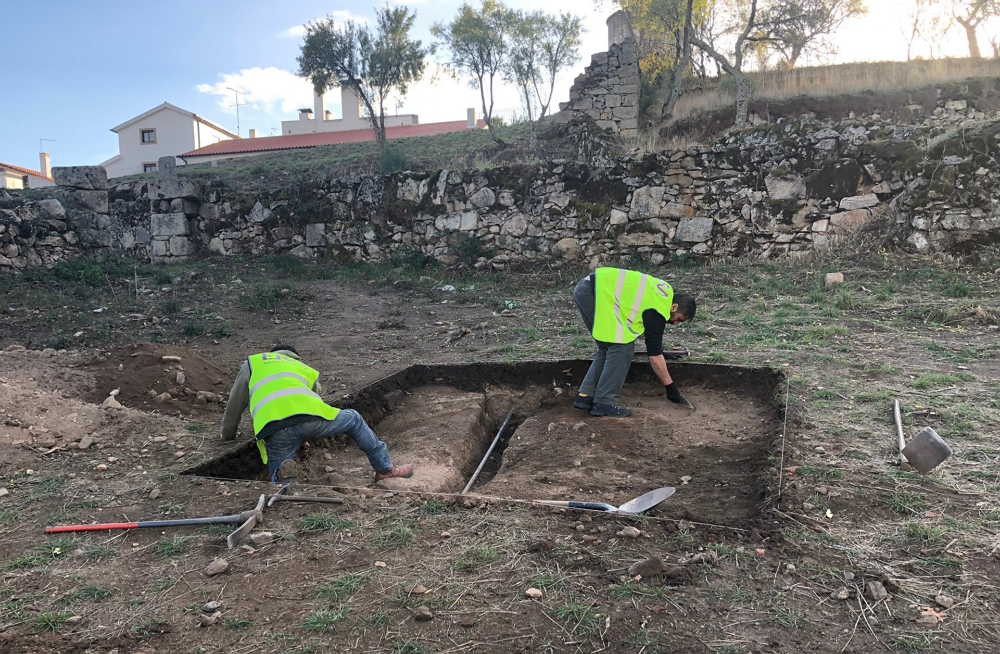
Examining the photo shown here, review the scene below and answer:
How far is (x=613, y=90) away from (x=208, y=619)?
1820 centimetres

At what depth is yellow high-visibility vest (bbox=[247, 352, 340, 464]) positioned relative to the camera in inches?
153

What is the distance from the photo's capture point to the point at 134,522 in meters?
3.26

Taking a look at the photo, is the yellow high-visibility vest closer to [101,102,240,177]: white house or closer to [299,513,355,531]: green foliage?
[299,513,355,531]: green foliage

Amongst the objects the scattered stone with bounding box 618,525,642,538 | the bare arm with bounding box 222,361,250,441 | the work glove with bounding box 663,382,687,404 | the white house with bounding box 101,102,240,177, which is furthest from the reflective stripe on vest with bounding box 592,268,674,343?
the white house with bounding box 101,102,240,177

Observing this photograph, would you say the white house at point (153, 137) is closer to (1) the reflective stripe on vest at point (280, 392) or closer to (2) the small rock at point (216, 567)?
(1) the reflective stripe on vest at point (280, 392)

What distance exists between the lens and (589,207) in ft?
36.7

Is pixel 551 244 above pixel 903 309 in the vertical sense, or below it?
above

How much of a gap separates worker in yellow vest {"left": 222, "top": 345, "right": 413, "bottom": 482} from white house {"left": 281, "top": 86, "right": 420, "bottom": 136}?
110ft

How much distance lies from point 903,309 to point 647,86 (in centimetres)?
1413

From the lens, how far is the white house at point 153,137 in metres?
38.6

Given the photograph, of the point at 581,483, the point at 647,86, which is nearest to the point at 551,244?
the point at 581,483

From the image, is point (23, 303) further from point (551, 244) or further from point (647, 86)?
point (647, 86)

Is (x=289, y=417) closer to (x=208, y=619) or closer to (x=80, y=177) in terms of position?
(x=208, y=619)

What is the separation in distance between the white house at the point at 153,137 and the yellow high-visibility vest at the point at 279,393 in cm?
3976
